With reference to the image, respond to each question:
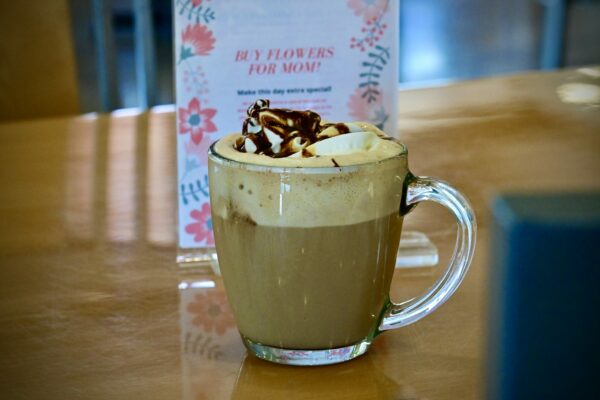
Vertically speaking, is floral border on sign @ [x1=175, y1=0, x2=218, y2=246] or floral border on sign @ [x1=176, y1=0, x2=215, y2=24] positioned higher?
floral border on sign @ [x1=176, y1=0, x2=215, y2=24]

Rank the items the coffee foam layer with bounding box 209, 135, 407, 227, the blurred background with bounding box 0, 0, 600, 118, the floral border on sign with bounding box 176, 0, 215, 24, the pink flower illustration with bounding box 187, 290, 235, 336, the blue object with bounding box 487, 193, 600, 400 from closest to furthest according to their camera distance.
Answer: the blue object with bounding box 487, 193, 600, 400
the coffee foam layer with bounding box 209, 135, 407, 227
the pink flower illustration with bounding box 187, 290, 235, 336
the floral border on sign with bounding box 176, 0, 215, 24
the blurred background with bounding box 0, 0, 600, 118

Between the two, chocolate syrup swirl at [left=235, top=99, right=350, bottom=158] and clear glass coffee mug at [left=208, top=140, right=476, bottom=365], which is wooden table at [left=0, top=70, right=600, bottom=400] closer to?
clear glass coffee mug at [left=208, top=140, right=476, bottom=365]

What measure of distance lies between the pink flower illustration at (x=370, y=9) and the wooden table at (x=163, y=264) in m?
0.21

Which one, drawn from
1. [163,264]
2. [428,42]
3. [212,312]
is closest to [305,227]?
[212,312]

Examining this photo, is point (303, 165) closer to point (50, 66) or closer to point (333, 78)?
point (333, 78)

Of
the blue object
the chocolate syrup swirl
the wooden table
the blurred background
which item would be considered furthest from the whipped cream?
the blurred background

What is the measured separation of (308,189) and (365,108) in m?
0.28

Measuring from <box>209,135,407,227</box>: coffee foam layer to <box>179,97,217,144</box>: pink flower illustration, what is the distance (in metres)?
0.22

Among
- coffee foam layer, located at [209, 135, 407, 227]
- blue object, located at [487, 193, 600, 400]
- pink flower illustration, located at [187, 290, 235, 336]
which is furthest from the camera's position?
pink flower illustration, located at [187, 290, 235, 336]

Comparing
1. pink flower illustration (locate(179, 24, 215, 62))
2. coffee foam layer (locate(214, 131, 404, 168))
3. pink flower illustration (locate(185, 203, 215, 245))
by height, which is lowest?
pink flower illustration (locate(185, 203, 215, 245))

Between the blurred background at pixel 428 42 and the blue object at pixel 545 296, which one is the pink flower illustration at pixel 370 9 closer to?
the blue object at pixel 545 296

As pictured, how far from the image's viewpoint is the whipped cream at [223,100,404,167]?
589mm

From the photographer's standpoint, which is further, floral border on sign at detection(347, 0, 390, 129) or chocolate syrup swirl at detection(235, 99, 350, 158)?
floral border on sign at detection(347, 0, 390, 129)

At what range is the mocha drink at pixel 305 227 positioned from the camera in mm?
580
